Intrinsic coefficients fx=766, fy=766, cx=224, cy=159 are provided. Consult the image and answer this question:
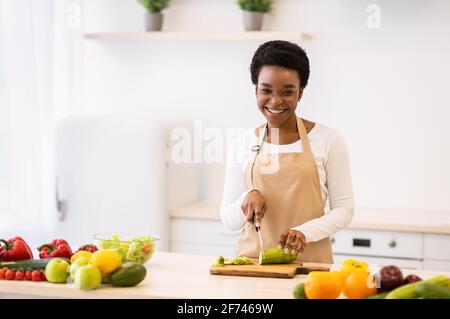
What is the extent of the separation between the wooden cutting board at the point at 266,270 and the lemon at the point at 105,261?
0.34 meters

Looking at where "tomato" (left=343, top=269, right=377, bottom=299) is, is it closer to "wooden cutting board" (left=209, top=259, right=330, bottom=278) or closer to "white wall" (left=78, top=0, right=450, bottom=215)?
"wooden cutting board" (left=209, top=259, right=330, bottom=278)

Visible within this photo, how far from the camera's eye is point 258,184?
9.35 feet

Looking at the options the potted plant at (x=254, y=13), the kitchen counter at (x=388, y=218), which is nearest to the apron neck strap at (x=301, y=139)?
the kitchen counter at (x=388, y=218)

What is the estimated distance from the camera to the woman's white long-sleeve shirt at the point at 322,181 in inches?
107

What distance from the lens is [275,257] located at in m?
2.48

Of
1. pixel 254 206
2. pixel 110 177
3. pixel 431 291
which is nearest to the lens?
pixel 431 291

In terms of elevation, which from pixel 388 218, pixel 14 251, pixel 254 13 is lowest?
pixel 388 218

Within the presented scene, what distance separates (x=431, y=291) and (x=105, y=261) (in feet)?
3.04

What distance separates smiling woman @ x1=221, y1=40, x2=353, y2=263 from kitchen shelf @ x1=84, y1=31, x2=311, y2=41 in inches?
55.8

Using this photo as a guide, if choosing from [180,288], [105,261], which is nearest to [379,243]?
[180,288]

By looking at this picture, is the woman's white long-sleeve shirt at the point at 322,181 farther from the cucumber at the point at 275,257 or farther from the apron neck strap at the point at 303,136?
the cucumber at the point at 275,257

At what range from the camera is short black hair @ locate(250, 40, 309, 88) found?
2729mm

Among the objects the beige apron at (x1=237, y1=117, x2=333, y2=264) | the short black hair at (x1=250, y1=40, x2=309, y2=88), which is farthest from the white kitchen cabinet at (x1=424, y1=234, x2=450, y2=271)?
the short black hair at (x1=250, y1=40, x2=309, y2=88)

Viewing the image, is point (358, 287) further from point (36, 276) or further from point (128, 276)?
point (36, 276)
